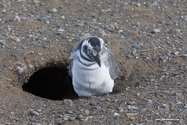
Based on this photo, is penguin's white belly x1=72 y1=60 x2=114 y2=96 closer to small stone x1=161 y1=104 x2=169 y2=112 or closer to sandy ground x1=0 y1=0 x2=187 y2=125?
sandy ground x1=0 y1=0 x2=187 y2=125

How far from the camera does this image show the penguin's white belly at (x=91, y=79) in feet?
16.7

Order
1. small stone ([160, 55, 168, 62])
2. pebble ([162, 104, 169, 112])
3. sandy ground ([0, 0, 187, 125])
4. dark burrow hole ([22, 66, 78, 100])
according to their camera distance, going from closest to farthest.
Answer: pebble ([162, 104, 169, 112]) → sandy ground ([0, 0, 187, 125]) → small stone ([160, 55, 168, 62]) → dark burrow hole ([22, 66, 78, 100])

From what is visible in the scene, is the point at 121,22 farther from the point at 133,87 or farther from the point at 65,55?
the point at 133,87

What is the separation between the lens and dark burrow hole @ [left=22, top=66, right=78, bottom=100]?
750 cm

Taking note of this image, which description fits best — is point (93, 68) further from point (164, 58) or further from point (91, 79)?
point (164, 58)

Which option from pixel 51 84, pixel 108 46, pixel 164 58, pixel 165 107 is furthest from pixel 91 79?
pixel 51 84

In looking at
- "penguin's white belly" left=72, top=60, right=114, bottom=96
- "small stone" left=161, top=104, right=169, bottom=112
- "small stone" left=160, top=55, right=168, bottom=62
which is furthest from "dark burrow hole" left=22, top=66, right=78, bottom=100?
"small stone" left=161, top=104, right=169, bottom=112

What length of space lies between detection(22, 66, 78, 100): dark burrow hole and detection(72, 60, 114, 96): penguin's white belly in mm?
1747

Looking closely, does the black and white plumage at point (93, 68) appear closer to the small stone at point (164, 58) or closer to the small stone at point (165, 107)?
the small stone at point (164, 58)

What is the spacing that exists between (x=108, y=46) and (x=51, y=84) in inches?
87.2

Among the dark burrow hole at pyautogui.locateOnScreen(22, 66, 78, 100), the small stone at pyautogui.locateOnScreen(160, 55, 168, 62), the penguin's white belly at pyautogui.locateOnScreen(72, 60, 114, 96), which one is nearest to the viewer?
the penguin's white belly at pyautogui.locateOnScreen(72, 60, 114, 96)

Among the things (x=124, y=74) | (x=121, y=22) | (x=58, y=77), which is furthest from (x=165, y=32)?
(x=58, y=77)

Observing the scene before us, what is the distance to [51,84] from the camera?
25.8ft

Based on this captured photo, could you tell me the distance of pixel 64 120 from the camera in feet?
14.8
